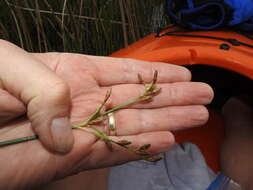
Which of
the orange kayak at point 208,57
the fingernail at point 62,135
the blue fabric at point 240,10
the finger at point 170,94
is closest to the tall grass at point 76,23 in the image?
the orange kayak at point 208,57

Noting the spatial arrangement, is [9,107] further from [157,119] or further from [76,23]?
[76,23]

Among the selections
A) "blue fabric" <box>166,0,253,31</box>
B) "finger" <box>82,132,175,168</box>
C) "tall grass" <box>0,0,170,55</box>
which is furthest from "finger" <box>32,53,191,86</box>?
"tall grass" <box>0,0,170,55</box>

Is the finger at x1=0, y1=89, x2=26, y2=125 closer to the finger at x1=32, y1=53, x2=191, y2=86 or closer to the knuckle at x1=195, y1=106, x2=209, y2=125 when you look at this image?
the finger at x1=32, y1=53, x2=191, y2=86

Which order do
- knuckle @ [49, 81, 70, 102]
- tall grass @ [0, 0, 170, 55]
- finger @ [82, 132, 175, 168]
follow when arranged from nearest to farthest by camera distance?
knuckle @ [49, 81, 70, 102] < finger @ [82, 132, 175, 168] < tall grass @ [0, 0, 170, 55]

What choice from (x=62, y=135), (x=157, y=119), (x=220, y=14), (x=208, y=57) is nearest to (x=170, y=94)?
(x=157, y=119)

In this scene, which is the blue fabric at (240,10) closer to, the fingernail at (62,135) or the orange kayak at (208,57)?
the orange kayak at (208,57)

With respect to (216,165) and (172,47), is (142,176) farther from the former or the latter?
(172,47)


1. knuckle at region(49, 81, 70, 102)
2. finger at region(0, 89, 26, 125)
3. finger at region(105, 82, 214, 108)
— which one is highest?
knuckle at region(49, 81, 70, 102)
